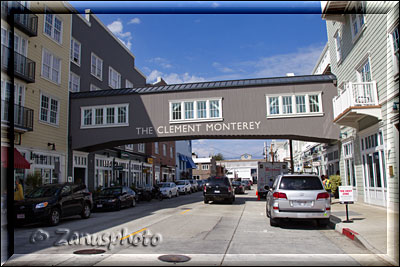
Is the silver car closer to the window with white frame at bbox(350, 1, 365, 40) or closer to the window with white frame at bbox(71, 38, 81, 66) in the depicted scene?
the window with white frame at bbox(350, 1, 365, 40)

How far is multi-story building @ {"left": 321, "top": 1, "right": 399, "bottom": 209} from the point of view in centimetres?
1297

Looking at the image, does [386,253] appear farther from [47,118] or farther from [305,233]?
[47,118]

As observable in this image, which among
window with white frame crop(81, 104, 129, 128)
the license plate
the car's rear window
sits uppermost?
window with white frame crop(81, 104, 129, 128)

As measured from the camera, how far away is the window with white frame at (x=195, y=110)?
23.2m

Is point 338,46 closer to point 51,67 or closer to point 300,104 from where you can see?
point 300,104

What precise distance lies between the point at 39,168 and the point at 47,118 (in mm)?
3387

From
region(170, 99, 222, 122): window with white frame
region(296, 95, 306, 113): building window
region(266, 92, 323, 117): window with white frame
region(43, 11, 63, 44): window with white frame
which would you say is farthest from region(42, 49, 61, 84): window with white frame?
region(296, 95, 306, 113): building window

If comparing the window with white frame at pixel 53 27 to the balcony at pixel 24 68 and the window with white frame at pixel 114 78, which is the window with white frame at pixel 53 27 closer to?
the balcony at pixel 24 68

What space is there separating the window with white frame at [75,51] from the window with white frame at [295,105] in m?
14.4

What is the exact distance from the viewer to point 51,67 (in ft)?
74.0

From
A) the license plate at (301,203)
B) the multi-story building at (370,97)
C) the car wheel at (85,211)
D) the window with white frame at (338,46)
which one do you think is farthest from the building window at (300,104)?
the car wheel at (85,211)

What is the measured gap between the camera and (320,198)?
10734 mm

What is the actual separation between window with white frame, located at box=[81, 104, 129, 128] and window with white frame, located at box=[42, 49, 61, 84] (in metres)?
3.00

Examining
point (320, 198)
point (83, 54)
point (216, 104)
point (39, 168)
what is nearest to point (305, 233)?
point (320, 198)
